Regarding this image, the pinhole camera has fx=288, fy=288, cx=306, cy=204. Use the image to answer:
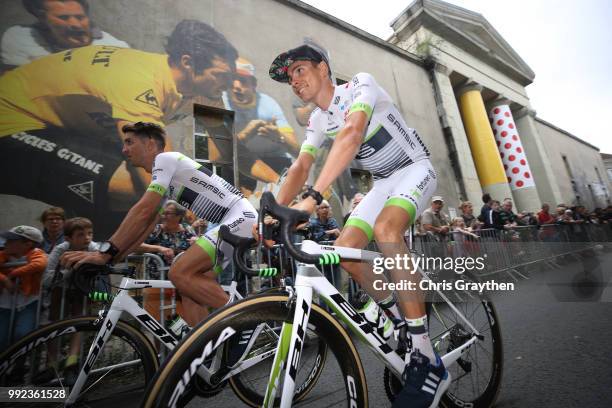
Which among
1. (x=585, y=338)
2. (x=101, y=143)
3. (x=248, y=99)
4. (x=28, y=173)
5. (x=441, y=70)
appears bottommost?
(x=585, y=338)

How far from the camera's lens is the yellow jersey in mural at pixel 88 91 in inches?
218

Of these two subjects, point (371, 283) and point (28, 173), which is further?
point (28, 173)

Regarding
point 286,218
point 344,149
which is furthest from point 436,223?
point 286,218

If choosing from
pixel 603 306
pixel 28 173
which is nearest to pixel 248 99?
pixel 28 173

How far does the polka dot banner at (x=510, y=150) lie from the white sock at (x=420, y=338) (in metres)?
21.2

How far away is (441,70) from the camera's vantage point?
55.7 ft

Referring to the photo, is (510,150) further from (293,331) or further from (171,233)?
(293,331)

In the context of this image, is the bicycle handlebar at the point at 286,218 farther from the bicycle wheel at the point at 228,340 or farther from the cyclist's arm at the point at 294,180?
the cyclist's arm at the point at 294,180

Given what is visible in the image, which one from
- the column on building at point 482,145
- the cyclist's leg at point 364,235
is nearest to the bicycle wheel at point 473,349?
the cyclist's leg at point 364,235

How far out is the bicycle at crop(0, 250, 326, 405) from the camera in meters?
1.77

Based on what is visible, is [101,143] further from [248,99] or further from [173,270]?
[173,270]

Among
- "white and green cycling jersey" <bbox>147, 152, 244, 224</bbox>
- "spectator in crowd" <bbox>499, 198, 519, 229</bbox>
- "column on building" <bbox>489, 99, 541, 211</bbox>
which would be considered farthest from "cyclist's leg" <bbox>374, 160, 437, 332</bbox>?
"column on building" <bbox>489, 99, 541, 211</bbox>

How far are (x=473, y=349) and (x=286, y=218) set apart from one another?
1843mm

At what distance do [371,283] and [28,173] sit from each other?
6.65 m
